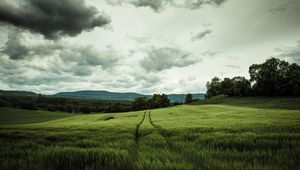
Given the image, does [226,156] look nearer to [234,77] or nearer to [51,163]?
[51,163]

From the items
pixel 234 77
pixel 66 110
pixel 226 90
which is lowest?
pixel 66 110

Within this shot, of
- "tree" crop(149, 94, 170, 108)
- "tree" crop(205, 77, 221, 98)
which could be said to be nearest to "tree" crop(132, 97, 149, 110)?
"tree" crop(149, 94, 170, 108)

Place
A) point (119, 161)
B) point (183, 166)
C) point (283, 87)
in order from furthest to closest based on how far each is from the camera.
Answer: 1. point (283, 87)
2. point (119, 161)
3. point (183, 166)

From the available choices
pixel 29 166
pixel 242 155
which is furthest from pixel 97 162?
pixel 242 155

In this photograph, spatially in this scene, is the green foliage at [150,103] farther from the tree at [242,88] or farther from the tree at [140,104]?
the tree at [242,88]

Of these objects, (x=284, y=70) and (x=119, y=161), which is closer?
(x=119, y=161)

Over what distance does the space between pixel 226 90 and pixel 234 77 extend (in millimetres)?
10069

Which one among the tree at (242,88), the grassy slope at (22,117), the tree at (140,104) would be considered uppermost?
the tree at (242,88)

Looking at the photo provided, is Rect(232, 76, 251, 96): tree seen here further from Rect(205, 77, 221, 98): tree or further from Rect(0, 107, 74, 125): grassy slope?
Rect(0, 107, 74, 125): grassy slope

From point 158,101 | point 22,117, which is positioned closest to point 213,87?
point 158,101

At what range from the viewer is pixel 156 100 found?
11650cm

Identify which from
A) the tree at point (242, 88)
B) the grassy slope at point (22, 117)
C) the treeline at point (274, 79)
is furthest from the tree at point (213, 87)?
the grassy slope at point (22, 117)

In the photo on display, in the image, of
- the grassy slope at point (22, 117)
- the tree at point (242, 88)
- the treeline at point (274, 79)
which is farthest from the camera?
the tree at point (242, 88)

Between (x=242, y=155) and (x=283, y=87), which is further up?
(x=283, y=87)
